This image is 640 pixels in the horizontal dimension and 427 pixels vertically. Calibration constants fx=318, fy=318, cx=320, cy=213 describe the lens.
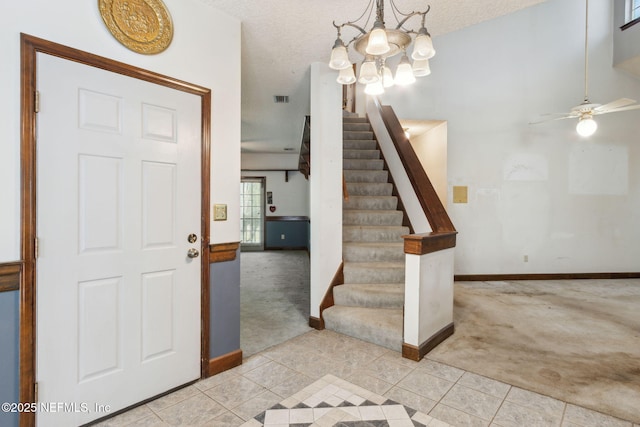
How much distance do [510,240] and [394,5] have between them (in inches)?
178

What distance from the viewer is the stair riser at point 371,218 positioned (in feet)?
13.1

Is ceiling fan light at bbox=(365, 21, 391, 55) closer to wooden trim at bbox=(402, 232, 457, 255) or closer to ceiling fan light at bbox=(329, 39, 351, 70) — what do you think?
ceiling fan light at bbox=(329, 39, 351, 70)

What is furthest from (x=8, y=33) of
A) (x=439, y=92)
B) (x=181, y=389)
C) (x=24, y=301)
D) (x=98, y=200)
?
(x=439, y=92)

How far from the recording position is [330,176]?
3.18 m

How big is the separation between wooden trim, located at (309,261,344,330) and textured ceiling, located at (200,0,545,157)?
210cm

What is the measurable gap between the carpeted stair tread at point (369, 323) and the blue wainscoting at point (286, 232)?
5734 mm

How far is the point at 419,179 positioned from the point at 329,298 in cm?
160

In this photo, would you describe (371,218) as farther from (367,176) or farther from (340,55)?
(340,55)

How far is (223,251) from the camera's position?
90.4 inches

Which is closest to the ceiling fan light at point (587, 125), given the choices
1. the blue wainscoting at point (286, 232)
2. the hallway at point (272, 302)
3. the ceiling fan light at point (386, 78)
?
the ceiling fan light at point (386, 78)

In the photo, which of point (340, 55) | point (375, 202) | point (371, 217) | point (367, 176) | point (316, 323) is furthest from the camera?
point (367, 176)

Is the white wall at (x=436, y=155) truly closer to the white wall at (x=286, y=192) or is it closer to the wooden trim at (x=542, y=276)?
the wooden trim at (x=542, y=276)

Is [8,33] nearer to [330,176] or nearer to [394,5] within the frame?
[394,5]

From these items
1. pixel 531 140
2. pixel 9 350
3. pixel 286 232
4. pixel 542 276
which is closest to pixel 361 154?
pixel 531 140
